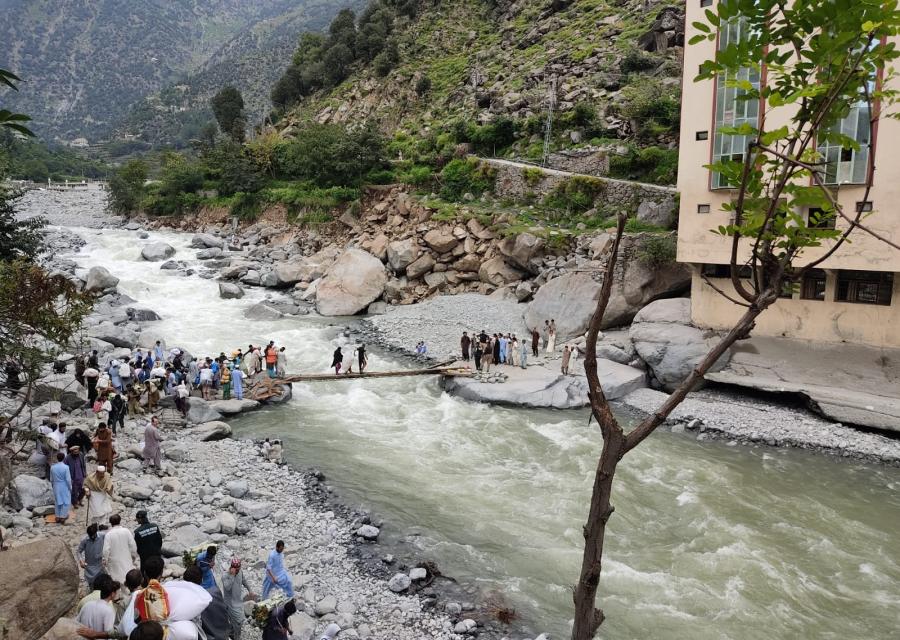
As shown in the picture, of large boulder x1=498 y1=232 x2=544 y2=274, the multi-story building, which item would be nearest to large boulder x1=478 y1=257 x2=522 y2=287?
large boulder x1=498 y1=232 x2=544 y2=274

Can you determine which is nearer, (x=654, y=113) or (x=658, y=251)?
(x=658, y=251)

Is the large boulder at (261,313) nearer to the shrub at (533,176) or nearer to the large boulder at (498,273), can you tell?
the large boulder at (498,273)

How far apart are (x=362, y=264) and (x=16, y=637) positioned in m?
27.6

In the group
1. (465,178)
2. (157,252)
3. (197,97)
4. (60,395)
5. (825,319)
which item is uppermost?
(197,97)

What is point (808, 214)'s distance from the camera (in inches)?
667

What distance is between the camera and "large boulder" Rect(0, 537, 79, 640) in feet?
18.4

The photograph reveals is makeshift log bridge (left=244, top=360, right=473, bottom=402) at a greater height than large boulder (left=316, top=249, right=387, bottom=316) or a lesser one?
lesser

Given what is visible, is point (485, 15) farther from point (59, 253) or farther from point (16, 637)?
point (16, 637)

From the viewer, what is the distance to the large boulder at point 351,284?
3041 cm

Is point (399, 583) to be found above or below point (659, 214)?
below

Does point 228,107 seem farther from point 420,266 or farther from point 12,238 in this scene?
point 12,238

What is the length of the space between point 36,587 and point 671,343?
62.2 ft

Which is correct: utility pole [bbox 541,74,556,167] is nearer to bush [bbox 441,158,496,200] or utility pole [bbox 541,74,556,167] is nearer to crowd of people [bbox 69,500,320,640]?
bush [bbox 441,158,496,200]

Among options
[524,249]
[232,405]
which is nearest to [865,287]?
[524,249]
